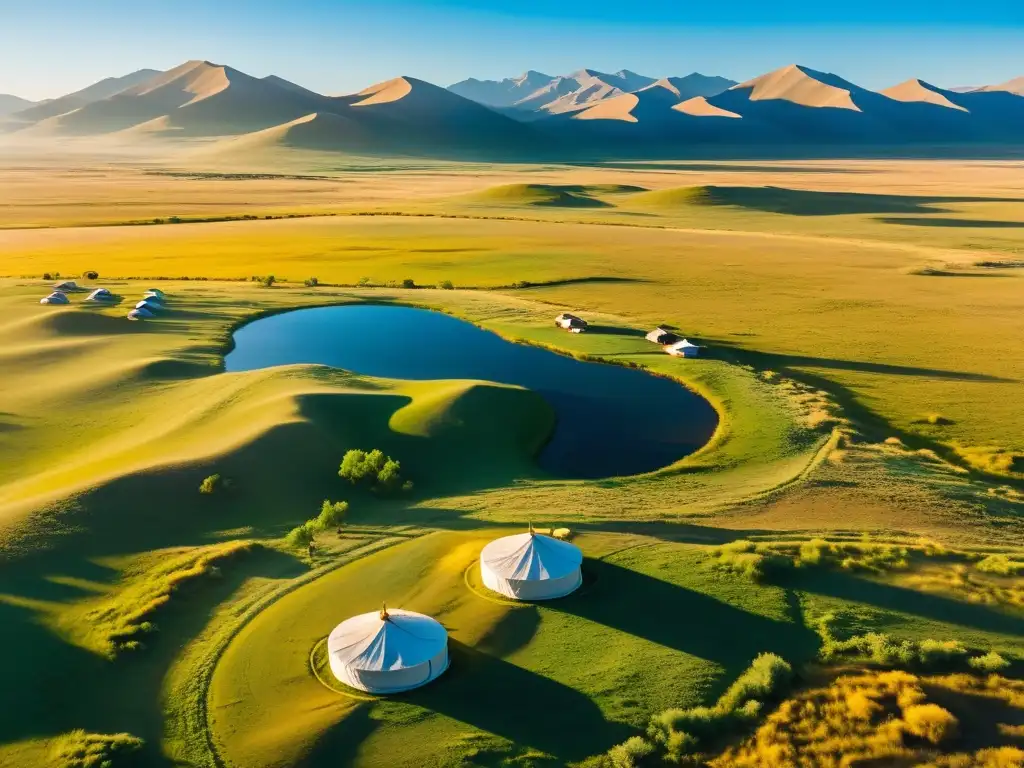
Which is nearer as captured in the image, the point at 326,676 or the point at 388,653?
the point at 388,653

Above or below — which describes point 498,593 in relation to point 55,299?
below

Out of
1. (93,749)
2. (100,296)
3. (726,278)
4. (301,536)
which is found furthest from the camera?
(726,278)

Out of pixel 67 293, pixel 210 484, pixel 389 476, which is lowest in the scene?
pixel 389 476

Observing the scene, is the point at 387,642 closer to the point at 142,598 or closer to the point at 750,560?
the point at 142,598

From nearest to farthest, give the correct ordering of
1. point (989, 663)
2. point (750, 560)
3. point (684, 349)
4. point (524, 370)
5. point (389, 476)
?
point (989, 663) → point (750, 560) → point (389, 476) → point (524, 370) → point (684, 349)

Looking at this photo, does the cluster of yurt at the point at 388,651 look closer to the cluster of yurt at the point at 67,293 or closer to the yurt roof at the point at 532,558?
the yurt roof at the point at 532,558

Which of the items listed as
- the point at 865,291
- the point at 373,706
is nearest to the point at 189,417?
the point at 373,706

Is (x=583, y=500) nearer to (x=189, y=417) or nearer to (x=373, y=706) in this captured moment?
(x=373, y=706)

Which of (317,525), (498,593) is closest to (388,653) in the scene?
(498,593)
